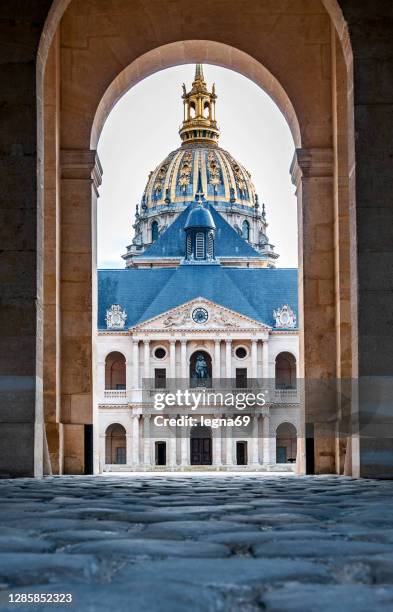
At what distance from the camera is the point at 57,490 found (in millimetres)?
8602

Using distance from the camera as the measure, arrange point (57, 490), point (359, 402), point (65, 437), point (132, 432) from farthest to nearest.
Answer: point (132, 432) < point (65, 437) < point (359, 402) < point (57, 490)

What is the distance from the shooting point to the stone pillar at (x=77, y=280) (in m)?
15.8

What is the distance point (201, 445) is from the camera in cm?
10681

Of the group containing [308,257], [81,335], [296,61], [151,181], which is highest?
[151,181]

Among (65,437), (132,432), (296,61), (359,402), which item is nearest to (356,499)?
(359,402)

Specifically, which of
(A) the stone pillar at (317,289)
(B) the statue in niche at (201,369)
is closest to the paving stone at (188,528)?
(A) the stone pillar at (317,289)

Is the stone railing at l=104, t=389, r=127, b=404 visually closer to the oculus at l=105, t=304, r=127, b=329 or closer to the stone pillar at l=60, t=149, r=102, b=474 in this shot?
the oculus at l=105, t=304, r=127, b=329

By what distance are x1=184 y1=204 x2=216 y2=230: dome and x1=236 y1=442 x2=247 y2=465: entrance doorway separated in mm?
27841

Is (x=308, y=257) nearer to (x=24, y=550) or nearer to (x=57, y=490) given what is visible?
(x=57, y=490)

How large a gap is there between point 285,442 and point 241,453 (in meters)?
4.93

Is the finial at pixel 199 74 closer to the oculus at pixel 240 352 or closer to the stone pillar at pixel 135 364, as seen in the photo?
the oculus at pixel 240 352

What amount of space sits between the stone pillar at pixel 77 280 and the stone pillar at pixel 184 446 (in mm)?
88888

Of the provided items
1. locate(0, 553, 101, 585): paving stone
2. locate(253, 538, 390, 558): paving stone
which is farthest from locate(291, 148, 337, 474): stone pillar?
locate(0, 553, 101, 585): paving stone

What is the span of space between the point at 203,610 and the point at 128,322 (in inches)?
4136
